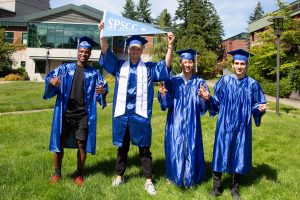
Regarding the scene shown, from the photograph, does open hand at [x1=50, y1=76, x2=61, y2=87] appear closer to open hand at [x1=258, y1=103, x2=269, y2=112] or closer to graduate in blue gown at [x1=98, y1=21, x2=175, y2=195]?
graduate in blue gown at [x1=98, y1=21, x2=175, y2=195]

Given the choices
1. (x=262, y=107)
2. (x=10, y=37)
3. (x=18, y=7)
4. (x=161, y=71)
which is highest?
(x=18, y=7)

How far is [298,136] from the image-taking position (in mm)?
8945

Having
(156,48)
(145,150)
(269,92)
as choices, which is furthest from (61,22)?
(145,150)

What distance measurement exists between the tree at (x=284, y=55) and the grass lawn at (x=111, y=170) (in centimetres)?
1339

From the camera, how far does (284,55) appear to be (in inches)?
888

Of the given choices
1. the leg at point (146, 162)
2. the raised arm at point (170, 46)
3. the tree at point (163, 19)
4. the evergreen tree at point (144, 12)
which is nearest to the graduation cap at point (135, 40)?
the raised arm at point (170, 46)

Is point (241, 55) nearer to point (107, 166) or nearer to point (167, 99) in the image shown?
point (167, 99)

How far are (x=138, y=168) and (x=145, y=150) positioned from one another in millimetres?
1004

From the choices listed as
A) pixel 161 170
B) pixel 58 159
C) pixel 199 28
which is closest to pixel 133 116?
pixel 58 159

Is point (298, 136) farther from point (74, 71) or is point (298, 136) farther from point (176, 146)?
point (74, 71)

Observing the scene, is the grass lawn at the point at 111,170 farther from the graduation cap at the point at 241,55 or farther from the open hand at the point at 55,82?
the graduation cap at the point at 241,55

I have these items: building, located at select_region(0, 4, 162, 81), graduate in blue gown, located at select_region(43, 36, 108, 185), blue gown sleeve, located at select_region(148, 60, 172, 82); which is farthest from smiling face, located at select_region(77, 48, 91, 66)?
building, located at select_region(0, 4, 162, 81)

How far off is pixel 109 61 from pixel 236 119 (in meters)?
1.86

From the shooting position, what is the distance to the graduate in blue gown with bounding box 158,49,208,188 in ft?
16.4
